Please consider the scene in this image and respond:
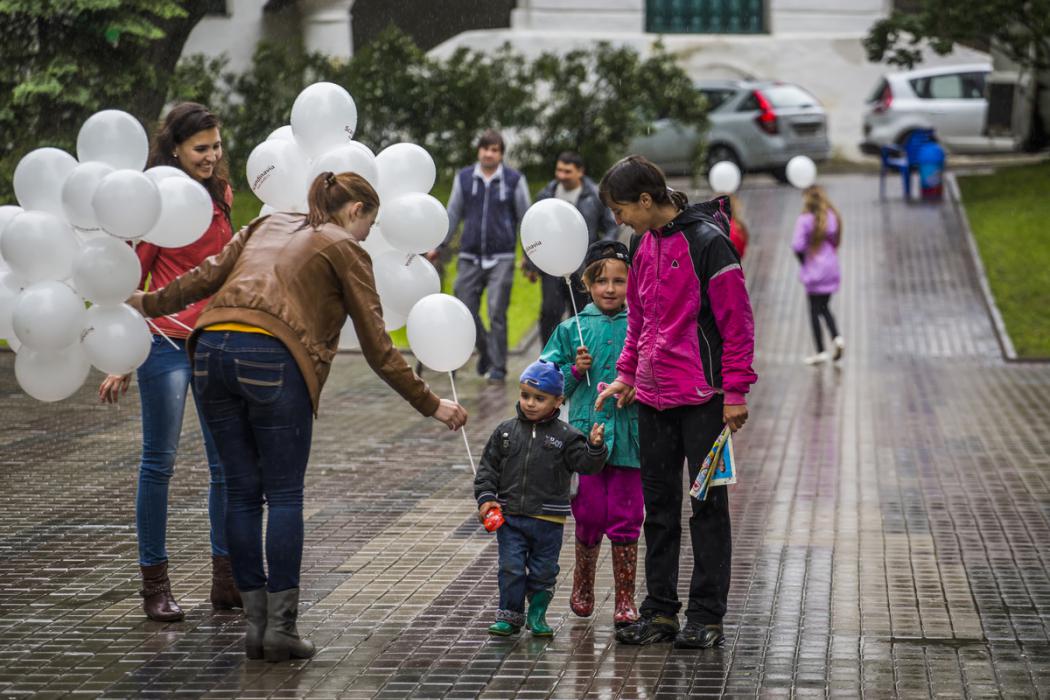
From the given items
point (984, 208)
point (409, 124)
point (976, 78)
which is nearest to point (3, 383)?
point (409, 124)

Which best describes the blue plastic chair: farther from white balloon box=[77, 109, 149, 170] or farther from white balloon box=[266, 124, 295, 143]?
white balloon box=[77, 109, 149, 170]

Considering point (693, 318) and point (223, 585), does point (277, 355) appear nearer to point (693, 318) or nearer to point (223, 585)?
point (223, 585)

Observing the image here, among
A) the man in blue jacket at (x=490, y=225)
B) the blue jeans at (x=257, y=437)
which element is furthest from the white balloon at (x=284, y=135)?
the man in blue jacket at (x=490, y=225)

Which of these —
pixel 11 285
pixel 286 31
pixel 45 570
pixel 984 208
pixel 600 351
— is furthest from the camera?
pixel 286 31

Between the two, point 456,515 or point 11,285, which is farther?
point 456,515

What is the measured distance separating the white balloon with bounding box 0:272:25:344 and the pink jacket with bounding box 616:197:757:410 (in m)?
2.47

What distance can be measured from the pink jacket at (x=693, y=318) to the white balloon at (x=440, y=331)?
80 centimetres

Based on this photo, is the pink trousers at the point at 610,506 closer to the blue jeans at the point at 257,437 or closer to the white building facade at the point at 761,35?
the blue jeans at the point at 257,437

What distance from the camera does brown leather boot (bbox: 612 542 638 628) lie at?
268 inches

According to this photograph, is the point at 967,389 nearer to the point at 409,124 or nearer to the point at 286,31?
the point at 409,124

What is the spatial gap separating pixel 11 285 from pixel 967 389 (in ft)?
32.8

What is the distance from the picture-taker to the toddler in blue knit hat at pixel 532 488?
21.7 ft

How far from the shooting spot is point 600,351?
23.1 ft

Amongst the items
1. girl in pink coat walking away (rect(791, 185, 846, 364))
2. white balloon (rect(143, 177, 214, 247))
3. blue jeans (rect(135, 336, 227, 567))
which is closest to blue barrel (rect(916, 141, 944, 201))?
girl in pink coat walking away (rect(791, 185, 846, 364))
